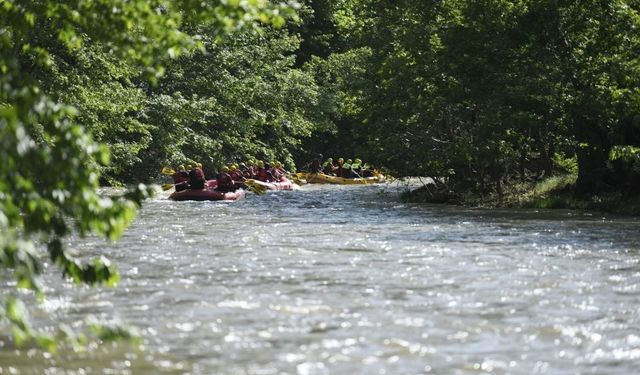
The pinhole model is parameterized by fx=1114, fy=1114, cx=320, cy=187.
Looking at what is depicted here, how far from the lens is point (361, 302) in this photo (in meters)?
11.3

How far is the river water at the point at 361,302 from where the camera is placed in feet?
28.0

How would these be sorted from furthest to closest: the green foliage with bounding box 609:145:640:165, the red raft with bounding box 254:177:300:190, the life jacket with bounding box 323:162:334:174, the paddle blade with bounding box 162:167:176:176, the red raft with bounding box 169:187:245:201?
the life jacket with bounding box 323:162:334:174, the paddle blade with bounding box 162:167:176:176, the red raft with bounding box 254:177:300:190, the red raft with bounding box 169:187:245:201, the green foliage with bounding box 609:145:640:165

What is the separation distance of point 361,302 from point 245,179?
26609mm

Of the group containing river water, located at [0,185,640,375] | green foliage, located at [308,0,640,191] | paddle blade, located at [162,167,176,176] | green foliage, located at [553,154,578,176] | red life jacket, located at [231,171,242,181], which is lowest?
river water, located at [0,185,640,375]

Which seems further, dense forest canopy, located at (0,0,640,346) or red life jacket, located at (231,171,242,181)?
red life jacket, located at (231,171,242,181)

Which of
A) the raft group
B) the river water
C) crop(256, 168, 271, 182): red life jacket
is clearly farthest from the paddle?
the river water

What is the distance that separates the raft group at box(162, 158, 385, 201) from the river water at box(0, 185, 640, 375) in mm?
11213

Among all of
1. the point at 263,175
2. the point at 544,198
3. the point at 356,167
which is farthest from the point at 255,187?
the point at 356,167

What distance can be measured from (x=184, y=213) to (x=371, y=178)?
76.5 feet

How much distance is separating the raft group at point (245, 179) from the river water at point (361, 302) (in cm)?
1121

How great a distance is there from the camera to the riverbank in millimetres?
26031

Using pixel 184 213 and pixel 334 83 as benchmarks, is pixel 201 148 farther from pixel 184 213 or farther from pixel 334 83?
pixel 184 213

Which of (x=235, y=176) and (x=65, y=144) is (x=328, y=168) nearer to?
(x=235, y=176)

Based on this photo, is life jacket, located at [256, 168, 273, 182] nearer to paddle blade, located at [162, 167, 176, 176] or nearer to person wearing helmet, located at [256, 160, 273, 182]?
person wearing helmet, located at [256, 160, 273, 182]
